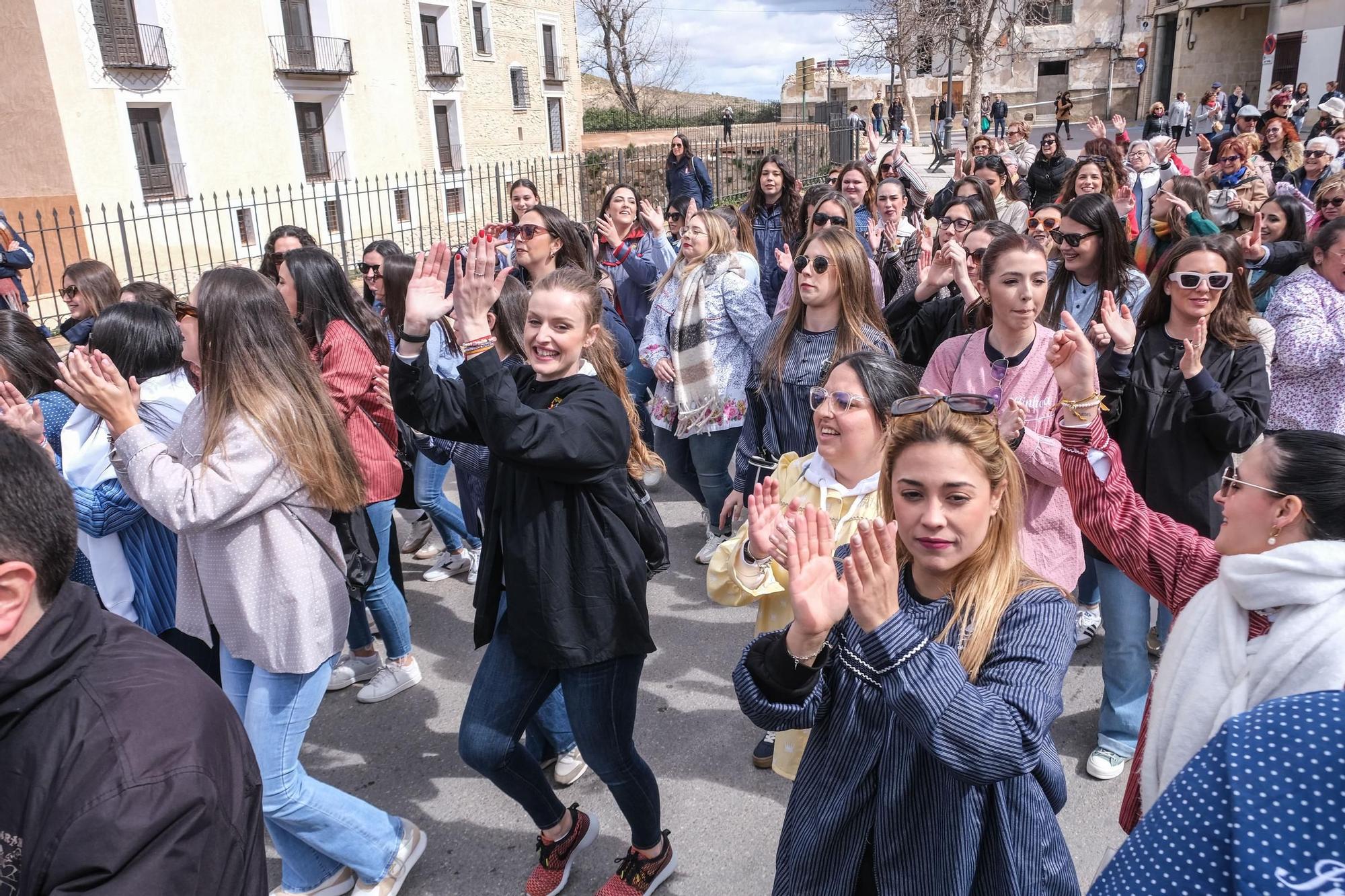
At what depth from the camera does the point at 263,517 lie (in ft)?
8.43

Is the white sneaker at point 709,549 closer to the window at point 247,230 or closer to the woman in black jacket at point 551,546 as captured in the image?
the woman in black jacket at point 551,546

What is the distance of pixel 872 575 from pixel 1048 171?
30.6 ft

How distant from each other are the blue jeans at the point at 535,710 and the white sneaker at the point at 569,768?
0.66 meters

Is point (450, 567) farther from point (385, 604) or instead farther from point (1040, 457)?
point (1040, 457)

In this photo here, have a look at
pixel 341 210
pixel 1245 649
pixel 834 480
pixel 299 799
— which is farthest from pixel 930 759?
pixel 341 210

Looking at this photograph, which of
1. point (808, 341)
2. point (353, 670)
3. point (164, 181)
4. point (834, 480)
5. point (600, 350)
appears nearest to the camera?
point (834, 480)

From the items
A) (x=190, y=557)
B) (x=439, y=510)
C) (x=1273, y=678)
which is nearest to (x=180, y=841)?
(x=190, y=557)

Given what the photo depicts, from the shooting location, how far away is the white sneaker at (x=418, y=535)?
5.46m

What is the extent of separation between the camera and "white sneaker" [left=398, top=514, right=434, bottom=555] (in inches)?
→ 215

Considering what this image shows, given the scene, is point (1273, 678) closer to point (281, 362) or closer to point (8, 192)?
point (281, 362)

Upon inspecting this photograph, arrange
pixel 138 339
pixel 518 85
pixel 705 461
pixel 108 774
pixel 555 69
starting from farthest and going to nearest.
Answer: pixel 555 69, pixel 518 85, pixel 705 461, pixel 138 339, pixel 108 774

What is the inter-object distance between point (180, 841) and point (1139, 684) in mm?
3093

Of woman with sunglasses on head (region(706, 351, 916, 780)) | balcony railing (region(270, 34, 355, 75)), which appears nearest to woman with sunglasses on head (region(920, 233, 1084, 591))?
woman with sunglasses on head (region(706, 351, 916, 780))

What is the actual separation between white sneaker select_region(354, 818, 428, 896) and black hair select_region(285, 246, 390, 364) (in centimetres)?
192
